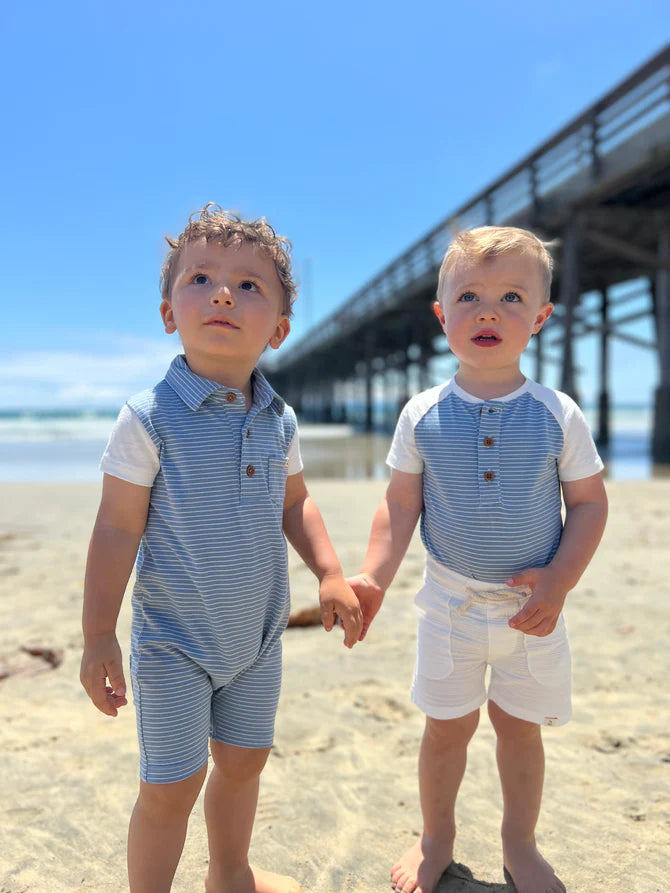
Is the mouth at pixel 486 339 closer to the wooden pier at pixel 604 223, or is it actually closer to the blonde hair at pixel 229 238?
the blonde hair at pixel 229 238

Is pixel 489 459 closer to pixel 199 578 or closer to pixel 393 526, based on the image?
pixel 393 526

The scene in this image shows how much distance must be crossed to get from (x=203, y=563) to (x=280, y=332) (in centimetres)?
61

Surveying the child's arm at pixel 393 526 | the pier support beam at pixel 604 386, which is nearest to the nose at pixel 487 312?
the child's arm at pixel 393 526

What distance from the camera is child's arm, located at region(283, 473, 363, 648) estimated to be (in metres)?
1.60

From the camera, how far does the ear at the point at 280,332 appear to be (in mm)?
1666

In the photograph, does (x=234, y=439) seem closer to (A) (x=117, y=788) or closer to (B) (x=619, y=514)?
(A) (x=117, y=788)

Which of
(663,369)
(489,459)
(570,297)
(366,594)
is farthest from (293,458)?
(663,369)

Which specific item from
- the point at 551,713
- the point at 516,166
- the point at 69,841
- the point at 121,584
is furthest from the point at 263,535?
the point at 516,166

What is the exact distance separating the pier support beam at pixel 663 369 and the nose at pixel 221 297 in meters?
9.62

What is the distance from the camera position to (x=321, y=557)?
1.68 metres

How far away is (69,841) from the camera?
5.99 ft

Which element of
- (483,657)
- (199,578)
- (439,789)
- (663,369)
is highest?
(663,369)

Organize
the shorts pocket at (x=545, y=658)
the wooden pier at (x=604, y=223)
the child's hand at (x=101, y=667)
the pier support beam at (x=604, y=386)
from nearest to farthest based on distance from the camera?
the child's hand at (x=101, y=667), the shorts pocket at (x=545, y=658), the wooden pier at (x=604, y=223), the pier support beam at (x=604, y=386)

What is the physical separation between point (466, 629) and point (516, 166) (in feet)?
34.7
